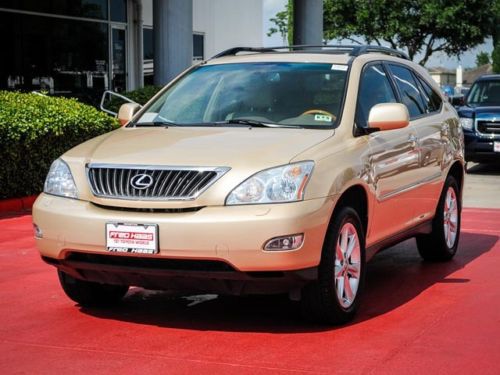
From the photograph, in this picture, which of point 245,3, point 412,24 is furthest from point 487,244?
point 412,24

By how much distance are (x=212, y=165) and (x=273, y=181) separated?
373mm

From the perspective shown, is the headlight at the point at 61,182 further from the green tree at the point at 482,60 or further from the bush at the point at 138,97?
the green tree at the point at 482,60

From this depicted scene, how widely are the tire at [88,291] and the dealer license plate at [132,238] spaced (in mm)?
818

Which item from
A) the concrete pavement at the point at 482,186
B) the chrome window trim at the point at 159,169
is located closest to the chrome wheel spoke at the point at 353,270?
the chrome window trim at the point at 159,169

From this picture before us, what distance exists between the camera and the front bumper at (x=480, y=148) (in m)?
17.4

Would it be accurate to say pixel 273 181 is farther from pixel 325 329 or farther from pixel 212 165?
pixel 325 329

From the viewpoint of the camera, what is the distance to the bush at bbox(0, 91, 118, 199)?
431 inches

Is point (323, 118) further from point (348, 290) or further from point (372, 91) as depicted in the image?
point (348, 290)

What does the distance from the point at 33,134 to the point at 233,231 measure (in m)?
6.29

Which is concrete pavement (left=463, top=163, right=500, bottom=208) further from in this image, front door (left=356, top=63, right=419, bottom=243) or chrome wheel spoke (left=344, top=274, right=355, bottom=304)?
chrome wheel spoke (left=344, top=274, right=355, bottom=304)

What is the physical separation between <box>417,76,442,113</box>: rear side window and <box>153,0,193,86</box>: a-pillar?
8.41 meters

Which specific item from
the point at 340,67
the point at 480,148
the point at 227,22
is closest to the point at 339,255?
the point at 340,67

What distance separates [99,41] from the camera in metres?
20.8

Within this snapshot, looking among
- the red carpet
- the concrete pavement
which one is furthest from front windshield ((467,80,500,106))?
the red carpet
